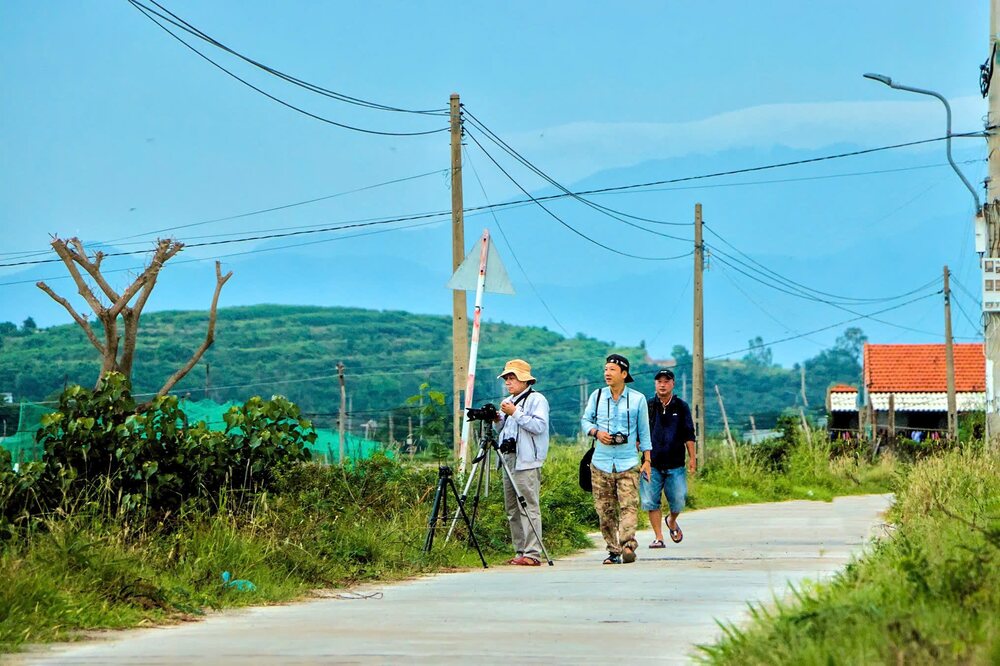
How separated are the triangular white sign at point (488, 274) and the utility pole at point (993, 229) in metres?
6.65

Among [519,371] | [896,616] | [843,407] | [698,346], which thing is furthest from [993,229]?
[843,407]

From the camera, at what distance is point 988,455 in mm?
18047

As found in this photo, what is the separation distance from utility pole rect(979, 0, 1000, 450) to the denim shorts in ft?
15.5

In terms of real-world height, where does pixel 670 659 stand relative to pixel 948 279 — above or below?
below

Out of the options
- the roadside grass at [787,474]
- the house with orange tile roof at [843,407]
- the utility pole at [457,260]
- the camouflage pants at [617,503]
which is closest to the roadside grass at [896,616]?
the camouflage pants at [617,503]

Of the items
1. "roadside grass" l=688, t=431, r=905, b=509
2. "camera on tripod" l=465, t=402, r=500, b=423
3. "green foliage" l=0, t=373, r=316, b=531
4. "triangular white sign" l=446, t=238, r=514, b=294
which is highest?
"triangular white sign" l=446, t=238, r=514, b=294

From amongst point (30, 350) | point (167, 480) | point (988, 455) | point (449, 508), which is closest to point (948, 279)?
point (988, 455)

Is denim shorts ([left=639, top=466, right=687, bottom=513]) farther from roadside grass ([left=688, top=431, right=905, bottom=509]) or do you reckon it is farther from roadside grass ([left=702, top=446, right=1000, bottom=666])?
roadside grass ([left=688, top=431, right=905, bottom=509])

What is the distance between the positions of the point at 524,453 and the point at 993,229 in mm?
8222

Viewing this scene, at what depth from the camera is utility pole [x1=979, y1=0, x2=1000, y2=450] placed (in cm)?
1886

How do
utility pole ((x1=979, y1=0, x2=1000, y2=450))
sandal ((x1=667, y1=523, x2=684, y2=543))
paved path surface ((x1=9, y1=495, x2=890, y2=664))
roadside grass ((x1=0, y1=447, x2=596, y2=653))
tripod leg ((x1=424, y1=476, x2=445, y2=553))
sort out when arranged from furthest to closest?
utility pole ((x1=979, y1=0, x2=1000, y2=450))
sandal ((x1=667, y1=523, x2=684, y2=543))
tripod leg ((x1=424, y1=476, x2=445, y2=553))
roadside grass ((x1=0, y1=447, x2=596, y2=653))
paved path surface ((x1=9, y1=495, x2=890, y2=664))

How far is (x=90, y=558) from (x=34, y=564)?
1.24 feet

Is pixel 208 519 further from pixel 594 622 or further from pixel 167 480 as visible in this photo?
pixel 594 622

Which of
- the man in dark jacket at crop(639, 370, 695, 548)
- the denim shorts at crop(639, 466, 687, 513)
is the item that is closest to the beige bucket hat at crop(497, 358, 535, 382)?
the man in dark jacket at crop(639, 370, 695, 548)
